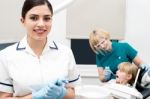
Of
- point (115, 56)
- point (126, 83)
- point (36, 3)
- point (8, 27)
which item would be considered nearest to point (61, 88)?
point (36, 3)

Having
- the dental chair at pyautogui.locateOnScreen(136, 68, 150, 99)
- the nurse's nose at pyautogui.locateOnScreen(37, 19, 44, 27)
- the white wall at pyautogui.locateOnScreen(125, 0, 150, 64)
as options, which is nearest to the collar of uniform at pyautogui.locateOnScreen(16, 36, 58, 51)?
the nurse's nose at pyautogui.locateOnScreen(37, 19, 44, 27)

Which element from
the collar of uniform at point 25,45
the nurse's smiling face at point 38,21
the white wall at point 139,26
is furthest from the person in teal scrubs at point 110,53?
the nurse's smiling face at point 38,21

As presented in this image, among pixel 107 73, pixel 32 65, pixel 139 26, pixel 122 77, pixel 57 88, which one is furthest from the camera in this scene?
pixel 139 26

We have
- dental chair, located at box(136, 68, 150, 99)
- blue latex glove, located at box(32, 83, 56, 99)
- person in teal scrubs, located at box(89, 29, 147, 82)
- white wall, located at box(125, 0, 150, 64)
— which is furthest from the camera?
white wall, located at box(125, 0, 150, 64)

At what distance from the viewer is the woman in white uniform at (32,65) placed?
138 cm

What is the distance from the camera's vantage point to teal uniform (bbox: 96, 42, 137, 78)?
2.44m

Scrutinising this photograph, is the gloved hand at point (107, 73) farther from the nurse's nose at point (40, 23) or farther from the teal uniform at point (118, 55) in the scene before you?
the nurse's nose at point (40, 23)

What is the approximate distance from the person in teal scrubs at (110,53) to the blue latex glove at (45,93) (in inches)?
43.4

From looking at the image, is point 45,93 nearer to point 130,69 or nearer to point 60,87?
point 60,87

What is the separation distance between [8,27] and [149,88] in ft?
5.02

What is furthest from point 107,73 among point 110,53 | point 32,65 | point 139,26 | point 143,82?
point 32,65

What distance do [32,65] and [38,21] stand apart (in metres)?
0.22

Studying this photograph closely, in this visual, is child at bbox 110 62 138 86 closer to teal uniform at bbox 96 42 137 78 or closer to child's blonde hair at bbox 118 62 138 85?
child's blonde hair at bbox 118 62 138 85

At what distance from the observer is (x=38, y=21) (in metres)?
1.38
